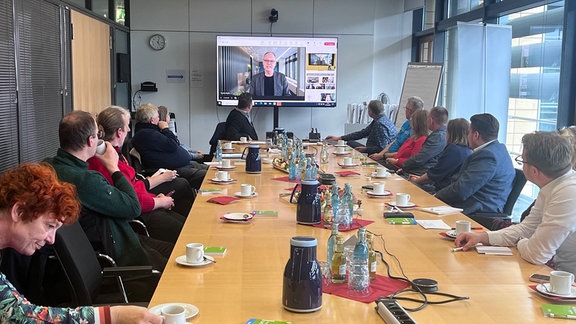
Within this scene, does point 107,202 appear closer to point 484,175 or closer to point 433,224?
point 433,224

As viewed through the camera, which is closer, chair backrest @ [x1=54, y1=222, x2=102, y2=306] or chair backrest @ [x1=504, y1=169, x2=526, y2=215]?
chair backrest @ [x1=54, y1=222, x2=102, y2=306]

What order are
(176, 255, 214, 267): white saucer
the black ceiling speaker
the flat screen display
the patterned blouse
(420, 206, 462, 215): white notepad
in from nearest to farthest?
1. the patterned blouse
2. (176, 255, 214, 267): white saucer
3. (420, 206, 462, 215): white notepad
4. the flat screen display
5. the black ceiling speaker

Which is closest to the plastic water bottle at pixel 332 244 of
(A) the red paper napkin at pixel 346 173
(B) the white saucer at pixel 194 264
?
(B) the white saucer at pixel 194 264

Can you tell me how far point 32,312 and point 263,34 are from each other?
9.15 meters

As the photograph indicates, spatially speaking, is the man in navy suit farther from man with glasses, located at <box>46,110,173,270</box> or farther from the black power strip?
the black power strip

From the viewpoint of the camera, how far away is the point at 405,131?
7359mm

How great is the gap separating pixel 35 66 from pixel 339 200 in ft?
12.1

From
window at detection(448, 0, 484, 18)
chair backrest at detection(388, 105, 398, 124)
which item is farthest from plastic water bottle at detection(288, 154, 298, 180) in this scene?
chair backrest at detection(388, 105, 398, 124)

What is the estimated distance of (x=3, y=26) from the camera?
15.8 feet

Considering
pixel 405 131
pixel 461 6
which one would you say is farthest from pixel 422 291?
pixel 461 6

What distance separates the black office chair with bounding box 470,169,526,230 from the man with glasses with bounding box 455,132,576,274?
3.03 feet

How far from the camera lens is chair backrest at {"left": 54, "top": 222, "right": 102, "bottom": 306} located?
94.9 inches

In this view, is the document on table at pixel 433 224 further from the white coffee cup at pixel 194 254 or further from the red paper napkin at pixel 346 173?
the red paper napkin at pixel 346 173

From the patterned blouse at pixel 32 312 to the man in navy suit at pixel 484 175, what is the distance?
10.5 feet
